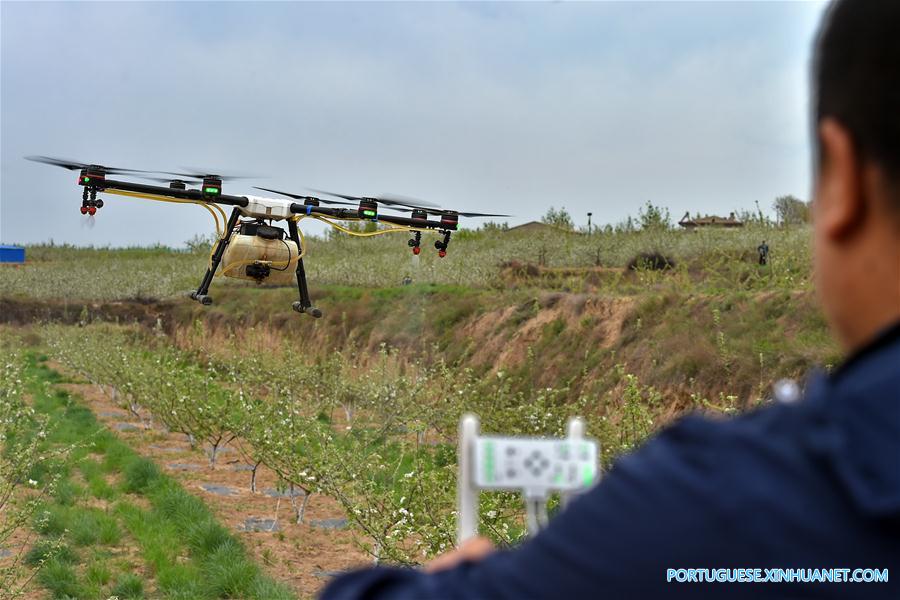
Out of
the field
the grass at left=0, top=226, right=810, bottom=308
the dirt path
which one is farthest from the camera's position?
the grass at left=0, top=226, right=810, bottom=308

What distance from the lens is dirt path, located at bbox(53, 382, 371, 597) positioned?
9086 millimetres

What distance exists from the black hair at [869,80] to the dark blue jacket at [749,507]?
0.16 m

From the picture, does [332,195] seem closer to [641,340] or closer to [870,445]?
[641,340]

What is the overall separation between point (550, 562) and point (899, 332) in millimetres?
343

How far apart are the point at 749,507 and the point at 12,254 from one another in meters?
59.8

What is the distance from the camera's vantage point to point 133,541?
9.70m

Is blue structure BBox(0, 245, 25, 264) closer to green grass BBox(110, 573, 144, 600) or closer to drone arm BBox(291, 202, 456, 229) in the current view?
drone arm BBox(291, 202, 456, 229)

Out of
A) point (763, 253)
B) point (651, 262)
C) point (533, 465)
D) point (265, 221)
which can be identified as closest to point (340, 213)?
point (265, 221)

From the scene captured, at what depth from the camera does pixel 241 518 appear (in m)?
10.8

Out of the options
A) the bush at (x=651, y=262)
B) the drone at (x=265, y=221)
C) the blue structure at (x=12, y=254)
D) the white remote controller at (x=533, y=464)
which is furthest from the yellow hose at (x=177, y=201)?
the blue structure at (x=12, y=254)

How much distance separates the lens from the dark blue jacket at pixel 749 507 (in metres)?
0.78

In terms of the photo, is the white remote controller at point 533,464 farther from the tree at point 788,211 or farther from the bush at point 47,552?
the tree at point 788,211

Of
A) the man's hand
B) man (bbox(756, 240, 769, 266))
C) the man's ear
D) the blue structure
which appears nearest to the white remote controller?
the man's hand

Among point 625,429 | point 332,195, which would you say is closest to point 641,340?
point 332,195
